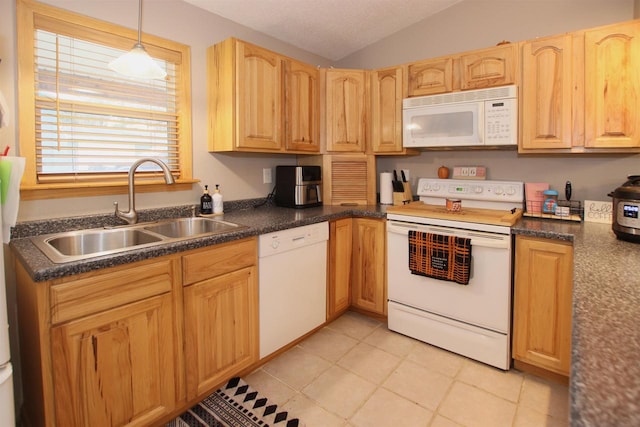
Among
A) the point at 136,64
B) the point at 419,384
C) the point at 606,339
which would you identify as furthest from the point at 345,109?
the point at 606,339

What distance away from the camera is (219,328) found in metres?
1.86

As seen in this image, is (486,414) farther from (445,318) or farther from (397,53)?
(397,53)

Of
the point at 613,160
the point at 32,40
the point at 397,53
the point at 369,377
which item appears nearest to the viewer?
the point at 32,40

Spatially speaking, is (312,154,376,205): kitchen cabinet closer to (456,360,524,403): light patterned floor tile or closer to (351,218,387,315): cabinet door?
(351,218,387,315): cabinet door

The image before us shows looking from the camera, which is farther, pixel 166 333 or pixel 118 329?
pixel 166 333

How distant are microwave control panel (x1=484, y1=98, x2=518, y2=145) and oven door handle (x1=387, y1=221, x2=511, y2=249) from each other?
70 cm

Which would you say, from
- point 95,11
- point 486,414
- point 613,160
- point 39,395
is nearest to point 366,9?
point 95,11

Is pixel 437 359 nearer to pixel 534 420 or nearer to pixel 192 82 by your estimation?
pixel 534 420

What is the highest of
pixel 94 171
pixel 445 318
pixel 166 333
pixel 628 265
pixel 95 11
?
pixel 95 11

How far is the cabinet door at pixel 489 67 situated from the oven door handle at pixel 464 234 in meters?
1.07

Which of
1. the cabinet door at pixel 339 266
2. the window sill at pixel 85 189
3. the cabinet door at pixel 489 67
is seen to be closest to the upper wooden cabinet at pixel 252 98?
the window sill at pixel 85 189

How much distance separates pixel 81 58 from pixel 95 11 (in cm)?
27

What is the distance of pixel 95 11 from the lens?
193 cm

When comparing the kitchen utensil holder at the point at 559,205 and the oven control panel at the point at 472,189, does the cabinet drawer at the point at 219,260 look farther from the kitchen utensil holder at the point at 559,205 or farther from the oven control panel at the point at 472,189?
the kitchen utensil holder at the point at 559,205
